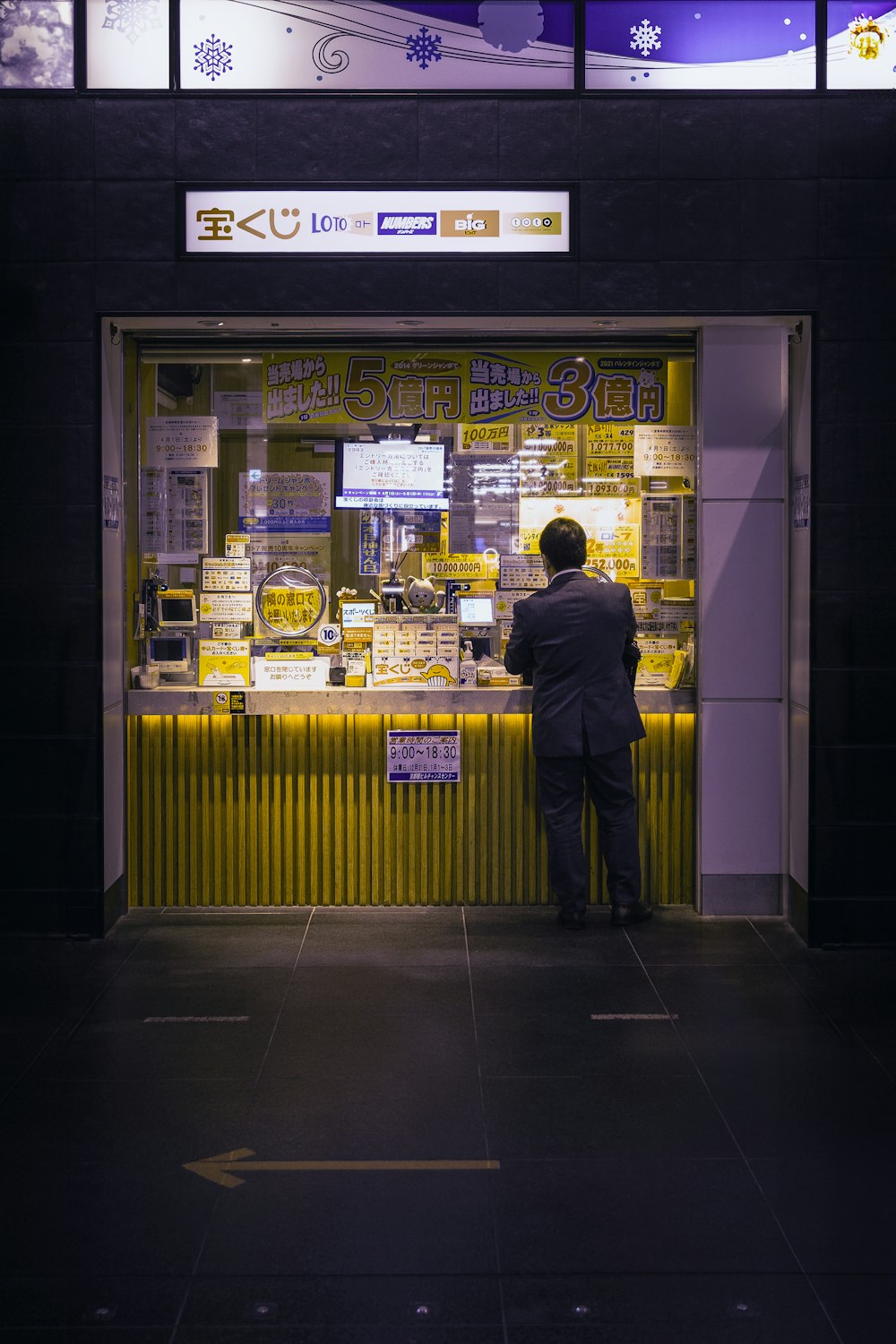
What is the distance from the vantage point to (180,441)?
23.5 feet

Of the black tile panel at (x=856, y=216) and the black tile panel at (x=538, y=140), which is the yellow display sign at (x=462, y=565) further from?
the black tile panel at (x=856, y=216)

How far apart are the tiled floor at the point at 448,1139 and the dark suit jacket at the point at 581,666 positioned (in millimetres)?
943

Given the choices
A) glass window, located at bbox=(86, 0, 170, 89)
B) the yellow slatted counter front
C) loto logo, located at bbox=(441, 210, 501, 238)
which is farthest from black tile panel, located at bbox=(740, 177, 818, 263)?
glass window, located at bbox=(86, 0, 170, 89)

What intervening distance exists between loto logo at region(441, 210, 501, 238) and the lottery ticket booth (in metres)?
0.42

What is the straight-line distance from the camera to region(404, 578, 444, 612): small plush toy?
23.3 ft

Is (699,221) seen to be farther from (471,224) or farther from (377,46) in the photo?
(377,46)

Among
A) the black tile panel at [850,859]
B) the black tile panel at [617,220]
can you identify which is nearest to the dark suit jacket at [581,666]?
the black tile panel at [850,859]

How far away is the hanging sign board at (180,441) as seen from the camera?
714 cm

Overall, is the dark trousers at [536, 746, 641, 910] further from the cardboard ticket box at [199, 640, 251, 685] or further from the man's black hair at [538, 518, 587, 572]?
the cardboard ticket box at [199, 640, 251, 685]

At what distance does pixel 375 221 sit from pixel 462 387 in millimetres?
999

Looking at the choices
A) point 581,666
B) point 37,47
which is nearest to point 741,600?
point 581,666

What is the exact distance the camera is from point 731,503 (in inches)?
268

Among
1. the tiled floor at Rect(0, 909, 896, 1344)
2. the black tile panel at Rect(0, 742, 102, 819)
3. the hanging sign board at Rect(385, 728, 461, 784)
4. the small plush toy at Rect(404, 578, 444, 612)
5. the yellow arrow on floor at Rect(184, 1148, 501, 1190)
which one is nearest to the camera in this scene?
the tiled floor at Rect(0, 909, 896, 1344)

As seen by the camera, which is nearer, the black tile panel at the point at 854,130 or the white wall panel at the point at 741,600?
the black tile panel at the point at 854,130
